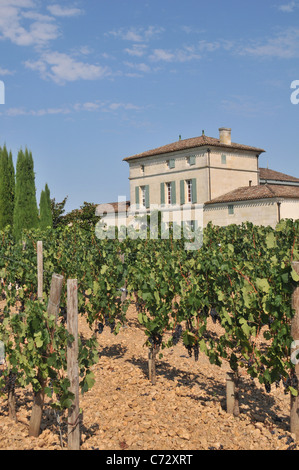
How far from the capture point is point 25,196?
2627 centimetres

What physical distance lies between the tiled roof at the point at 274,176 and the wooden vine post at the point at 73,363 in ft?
104

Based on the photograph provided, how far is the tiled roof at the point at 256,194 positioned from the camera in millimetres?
26266

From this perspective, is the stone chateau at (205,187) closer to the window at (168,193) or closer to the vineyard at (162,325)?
the window at (168,193)

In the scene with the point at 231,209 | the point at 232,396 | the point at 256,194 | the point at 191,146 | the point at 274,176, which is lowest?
the point at 232,396

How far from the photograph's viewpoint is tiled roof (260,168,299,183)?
116ft

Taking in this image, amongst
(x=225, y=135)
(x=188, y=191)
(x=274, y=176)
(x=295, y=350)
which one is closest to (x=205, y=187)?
(x=188, y=191)

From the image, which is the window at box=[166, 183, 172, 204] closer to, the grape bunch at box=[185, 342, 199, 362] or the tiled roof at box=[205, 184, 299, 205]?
the tiled roof at box=[205, 184, 299, 205]

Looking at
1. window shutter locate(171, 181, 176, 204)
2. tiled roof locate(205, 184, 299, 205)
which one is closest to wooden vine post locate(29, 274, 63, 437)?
tiled roof locate(205, 184, 299, 205)

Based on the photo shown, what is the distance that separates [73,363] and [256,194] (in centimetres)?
2399

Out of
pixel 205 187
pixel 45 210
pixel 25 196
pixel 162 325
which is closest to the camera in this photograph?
pixel 162 325

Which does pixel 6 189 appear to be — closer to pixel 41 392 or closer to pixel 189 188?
pixel 189 188

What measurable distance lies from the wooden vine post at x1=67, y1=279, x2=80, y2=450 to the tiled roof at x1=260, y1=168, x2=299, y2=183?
1253 inches

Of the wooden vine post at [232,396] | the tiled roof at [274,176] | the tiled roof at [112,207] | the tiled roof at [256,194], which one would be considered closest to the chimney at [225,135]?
the tiled roof at [256,194]

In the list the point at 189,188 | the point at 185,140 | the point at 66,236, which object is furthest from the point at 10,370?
the point at 185,140
